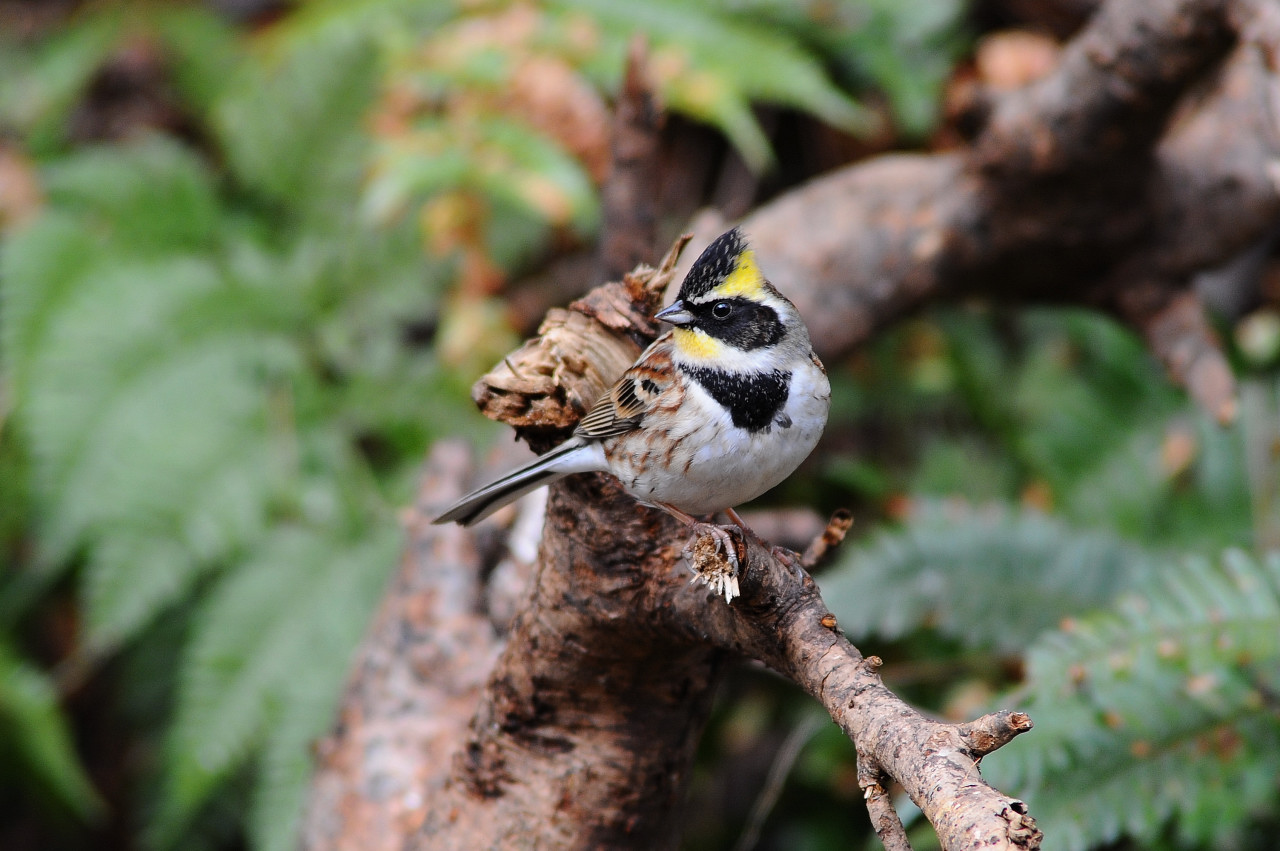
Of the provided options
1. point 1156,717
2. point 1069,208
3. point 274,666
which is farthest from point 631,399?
point 1069,208

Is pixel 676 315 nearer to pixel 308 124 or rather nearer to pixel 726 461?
pixel 726 461

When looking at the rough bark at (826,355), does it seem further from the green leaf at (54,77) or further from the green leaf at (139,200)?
the green leaf at (54,77)

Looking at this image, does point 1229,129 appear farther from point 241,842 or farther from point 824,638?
point 241,842

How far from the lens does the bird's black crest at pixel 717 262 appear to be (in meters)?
2.21

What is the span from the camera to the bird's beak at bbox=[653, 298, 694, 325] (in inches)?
87.7

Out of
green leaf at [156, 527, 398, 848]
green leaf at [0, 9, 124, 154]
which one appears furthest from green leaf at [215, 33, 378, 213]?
green leaf at [156, 527, 398, 848]

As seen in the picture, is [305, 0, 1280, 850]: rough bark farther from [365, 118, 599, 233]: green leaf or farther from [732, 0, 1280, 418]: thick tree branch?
[365, 118, 599, 233]: green leaf

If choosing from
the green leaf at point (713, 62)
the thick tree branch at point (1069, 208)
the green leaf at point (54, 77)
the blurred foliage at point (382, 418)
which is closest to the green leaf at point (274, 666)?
the blurred foliage at point (382, 418)

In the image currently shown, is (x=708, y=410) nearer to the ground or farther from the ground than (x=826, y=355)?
farther from the ground

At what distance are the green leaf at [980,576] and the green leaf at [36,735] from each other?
272cm

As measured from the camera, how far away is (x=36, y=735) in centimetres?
381

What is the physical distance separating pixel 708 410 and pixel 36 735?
3.01 meters

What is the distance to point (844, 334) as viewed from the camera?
12.3 feet

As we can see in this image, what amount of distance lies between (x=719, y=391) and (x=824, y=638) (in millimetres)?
646
